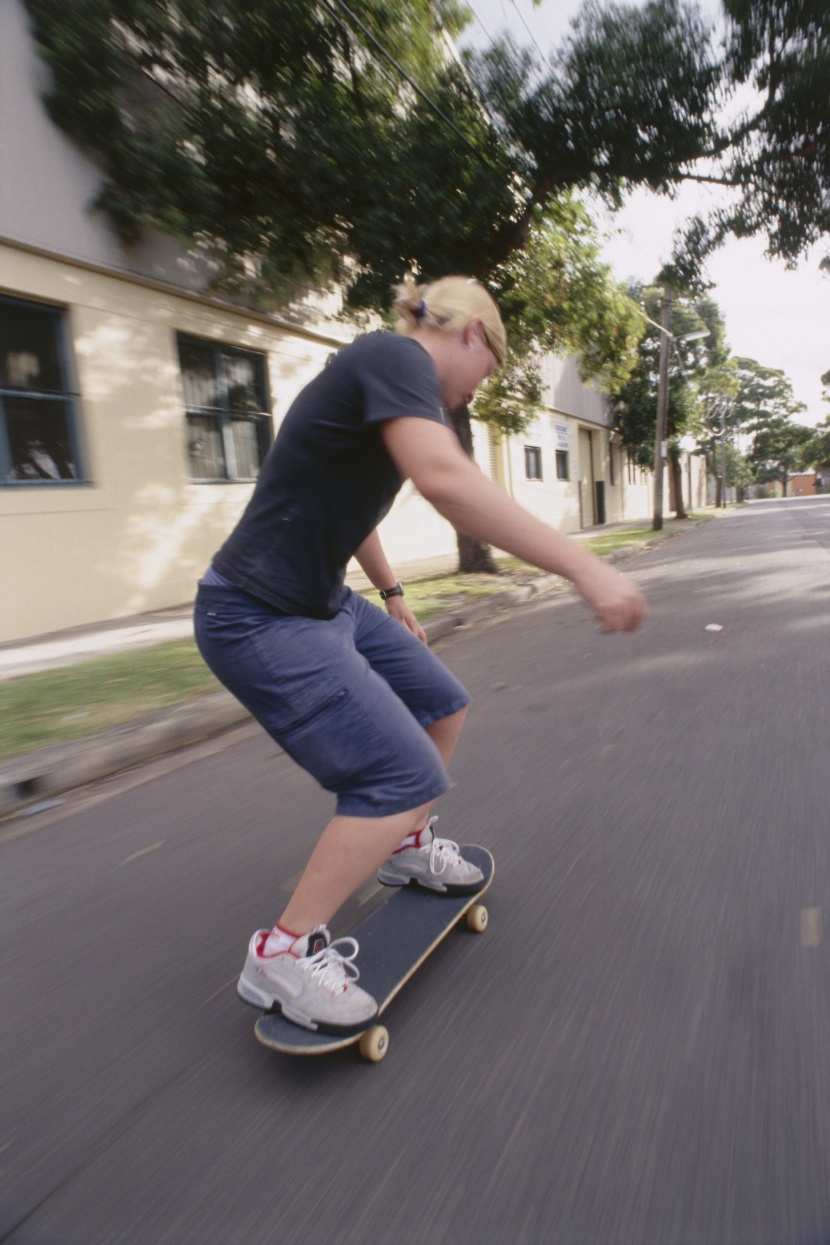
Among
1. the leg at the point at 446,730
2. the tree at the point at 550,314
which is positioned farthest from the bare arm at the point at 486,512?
the tree at the point at 550,314

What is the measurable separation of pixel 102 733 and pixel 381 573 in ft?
9.31

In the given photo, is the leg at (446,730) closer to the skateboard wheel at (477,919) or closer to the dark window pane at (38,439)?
the skateboard wheel at (477,919)

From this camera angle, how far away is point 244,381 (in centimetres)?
1252

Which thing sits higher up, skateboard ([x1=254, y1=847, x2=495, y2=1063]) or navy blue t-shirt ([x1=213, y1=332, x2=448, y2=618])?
navy blue t-shirt ([x1=213, y1=332, x2=448, y2=618])

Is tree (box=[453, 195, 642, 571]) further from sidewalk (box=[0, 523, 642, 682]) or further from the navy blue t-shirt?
the navy blue t-shirt

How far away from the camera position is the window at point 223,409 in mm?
11453

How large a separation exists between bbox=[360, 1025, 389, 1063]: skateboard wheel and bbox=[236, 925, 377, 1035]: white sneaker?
0.06 meters

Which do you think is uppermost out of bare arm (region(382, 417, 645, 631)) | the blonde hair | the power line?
the power line

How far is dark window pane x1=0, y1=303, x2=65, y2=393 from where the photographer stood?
890 centimetres

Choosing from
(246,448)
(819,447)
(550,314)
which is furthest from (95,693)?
(819,447)

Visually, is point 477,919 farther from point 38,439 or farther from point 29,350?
point 29,350

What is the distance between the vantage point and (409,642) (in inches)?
96.1

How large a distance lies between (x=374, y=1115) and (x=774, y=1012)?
992mm

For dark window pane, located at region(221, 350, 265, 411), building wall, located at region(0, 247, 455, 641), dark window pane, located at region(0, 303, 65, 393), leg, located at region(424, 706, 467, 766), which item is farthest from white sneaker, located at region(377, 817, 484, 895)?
dark window pane, located at region(221, 350, 265, 411)
